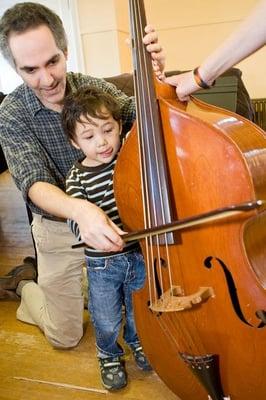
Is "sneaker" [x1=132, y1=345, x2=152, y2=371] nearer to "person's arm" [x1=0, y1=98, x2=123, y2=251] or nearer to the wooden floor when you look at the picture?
the wooden floor

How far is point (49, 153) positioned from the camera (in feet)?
4.62

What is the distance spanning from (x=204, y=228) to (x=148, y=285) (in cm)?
24

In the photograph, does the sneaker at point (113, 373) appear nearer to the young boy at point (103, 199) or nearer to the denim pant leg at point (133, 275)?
the young boy at point (103, 199)

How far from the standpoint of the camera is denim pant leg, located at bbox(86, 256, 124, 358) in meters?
1.26

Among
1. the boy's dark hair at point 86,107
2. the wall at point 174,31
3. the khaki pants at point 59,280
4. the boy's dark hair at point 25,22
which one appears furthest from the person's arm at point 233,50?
the wall at point 174,31

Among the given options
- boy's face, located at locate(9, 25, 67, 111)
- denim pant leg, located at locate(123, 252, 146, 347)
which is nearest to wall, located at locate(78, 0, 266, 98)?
boy's face, located at locate(9, 25, 67, 111)

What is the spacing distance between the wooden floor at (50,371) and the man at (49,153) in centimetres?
6

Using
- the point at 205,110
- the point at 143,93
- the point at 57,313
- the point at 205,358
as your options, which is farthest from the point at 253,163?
the point at 57,313

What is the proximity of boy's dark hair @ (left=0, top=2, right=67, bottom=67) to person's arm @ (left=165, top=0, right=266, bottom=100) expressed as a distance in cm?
47

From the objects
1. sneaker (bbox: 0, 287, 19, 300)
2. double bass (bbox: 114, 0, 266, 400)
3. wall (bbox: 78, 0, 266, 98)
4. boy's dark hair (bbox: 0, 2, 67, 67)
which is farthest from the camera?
wall (bbox: 78, 0, 266, 98)

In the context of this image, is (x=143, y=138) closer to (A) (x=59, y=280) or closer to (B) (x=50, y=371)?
(A) (x=59, y=280)

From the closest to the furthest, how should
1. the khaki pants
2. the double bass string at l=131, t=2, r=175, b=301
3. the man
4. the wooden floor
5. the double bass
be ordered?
the double bass
the double bass string at l=131, t=2, r=175, b=301
the man
the wooden floor
the khaki pants

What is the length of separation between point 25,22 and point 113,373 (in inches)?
44.4

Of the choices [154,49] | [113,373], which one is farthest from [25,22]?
[113,373]
